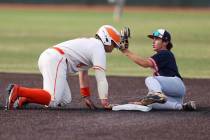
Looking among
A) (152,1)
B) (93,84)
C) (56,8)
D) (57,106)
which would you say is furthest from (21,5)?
(57,106)

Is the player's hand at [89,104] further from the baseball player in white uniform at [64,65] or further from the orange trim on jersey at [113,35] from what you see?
the orange trim on jersey at [113,35]

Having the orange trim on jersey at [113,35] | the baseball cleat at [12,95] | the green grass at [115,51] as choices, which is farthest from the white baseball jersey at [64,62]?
the green grass at [115,51]

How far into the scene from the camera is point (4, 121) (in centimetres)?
891

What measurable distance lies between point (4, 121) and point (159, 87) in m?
2.19

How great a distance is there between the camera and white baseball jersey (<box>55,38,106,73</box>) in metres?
9.65

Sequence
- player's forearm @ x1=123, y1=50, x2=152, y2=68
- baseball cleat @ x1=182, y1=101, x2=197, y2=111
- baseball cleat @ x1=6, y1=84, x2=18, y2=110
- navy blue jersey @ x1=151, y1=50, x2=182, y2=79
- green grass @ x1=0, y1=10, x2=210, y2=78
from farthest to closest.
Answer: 1. green grass @ x1=0, y1=10, x2=210, y2=78
2. navy blue jersey @ x1=151, y1=50, x2=182, y2=79
3. baseball cleat @ x1=182, y1=101, x2=197, y2=111
4. player's forearm @ x1=123, y1=50, x2=152, y2=68
5. baseball cleat @ x1=6, y1=84, x2=18, y2=110

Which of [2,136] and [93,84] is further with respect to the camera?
[93,84]

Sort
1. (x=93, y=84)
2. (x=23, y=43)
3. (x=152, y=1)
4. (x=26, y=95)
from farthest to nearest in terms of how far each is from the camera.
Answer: (x=152, y=1), (x=23, y=43), (x=93, y=84), (x=26, y=95)

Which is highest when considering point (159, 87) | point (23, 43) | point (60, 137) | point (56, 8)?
point (56, 8)

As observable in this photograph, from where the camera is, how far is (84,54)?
32.3 ft

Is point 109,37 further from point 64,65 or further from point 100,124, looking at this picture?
point 100,124

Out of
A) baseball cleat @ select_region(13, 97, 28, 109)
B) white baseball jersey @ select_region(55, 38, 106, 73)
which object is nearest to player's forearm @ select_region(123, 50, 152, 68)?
white baseball jersey @ select_region(55, 38, 106, 73)

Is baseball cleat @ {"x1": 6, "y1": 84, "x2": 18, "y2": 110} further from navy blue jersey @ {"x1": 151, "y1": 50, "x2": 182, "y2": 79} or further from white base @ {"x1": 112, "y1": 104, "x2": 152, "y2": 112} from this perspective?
navy blue jersey @ {"x1": 151, "y1": 50, "x2": 182, "y2": 79}

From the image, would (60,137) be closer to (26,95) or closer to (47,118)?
(47,118)
